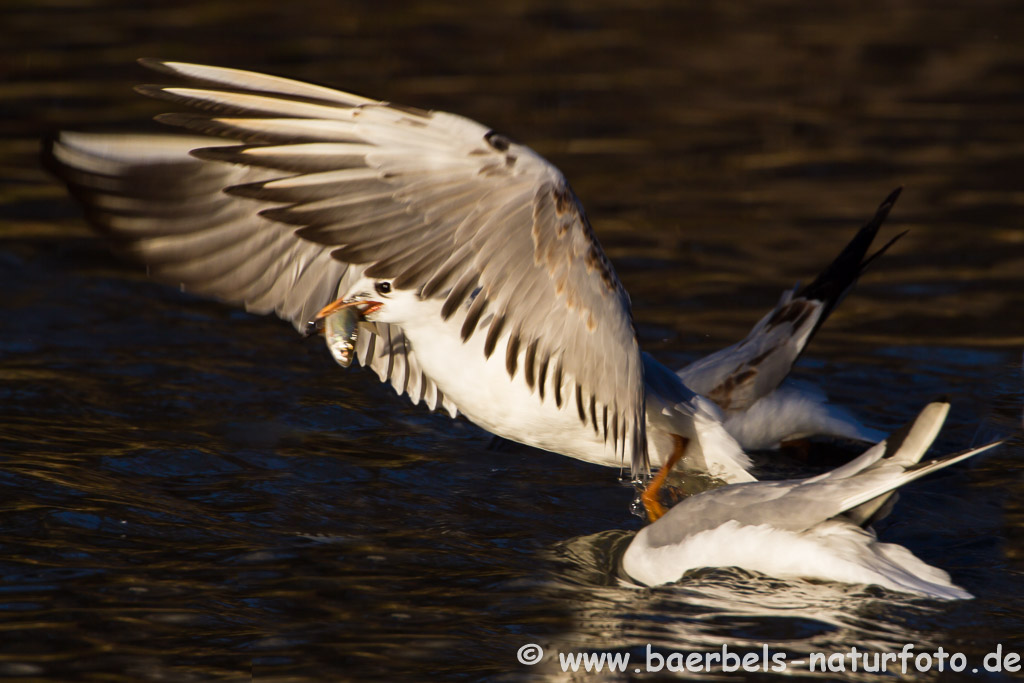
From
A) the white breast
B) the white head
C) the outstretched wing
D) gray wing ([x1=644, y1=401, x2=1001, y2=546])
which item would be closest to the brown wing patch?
the white breast

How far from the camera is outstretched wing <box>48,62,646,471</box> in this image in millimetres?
4219

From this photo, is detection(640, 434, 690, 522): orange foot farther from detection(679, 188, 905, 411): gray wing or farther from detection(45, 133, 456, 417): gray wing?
detection(45, 133, 456, 417): gray wing

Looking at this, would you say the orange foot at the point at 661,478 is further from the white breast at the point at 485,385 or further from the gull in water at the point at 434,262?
the white breast at the point at 485,385

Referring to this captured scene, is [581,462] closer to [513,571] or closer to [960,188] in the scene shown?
[513,571]

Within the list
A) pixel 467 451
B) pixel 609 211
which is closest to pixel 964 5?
pixel 609 211

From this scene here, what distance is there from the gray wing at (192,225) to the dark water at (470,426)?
802 millimetres

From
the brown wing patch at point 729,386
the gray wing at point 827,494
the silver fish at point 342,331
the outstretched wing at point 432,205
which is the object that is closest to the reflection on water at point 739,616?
the gray wing at point 827,494

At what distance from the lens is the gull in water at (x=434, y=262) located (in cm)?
424

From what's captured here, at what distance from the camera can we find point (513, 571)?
481 cm

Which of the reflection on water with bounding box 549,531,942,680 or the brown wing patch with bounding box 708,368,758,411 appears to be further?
the brown wing patch with bounding box 708,368,758,411

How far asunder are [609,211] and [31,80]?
5.41 metres

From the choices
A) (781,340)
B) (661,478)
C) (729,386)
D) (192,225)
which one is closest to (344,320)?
(192,225)

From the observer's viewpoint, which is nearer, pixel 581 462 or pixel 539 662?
pixel 539 662

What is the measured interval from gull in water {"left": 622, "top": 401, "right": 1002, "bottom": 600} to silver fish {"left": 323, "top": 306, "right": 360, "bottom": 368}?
48.9 inches
